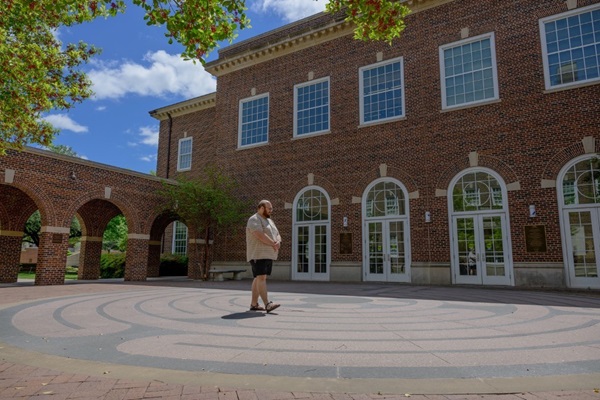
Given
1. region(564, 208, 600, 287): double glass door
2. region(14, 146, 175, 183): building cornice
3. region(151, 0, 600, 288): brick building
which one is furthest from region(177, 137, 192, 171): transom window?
region(564, 208, 600, 287): double glass door

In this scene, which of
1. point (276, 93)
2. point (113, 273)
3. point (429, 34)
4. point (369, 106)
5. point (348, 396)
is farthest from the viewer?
point (113, 273)

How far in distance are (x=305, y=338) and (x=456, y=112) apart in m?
12.5

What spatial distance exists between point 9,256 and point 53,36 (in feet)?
39.8

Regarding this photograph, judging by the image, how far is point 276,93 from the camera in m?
19.8

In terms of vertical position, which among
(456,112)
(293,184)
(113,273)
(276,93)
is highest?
(276,93)

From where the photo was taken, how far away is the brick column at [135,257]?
17.6m

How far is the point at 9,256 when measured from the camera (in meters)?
16.9

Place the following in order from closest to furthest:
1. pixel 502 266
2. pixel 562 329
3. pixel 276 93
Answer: pixel 562 329 < pixel 502 266 < pixel 276 93

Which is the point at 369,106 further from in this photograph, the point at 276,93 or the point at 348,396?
the point at 348,396

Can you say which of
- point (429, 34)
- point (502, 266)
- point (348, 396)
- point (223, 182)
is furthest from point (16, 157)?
point (502, 266)

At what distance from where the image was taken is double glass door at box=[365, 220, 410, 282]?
15.3 meters

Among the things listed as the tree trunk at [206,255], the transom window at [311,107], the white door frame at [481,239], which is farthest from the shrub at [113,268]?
the white door frame at [481,239]

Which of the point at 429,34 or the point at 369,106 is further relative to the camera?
the point at 369,106

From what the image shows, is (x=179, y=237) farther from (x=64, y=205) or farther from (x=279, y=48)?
(x=279, y=48)
